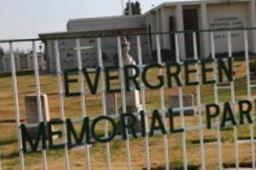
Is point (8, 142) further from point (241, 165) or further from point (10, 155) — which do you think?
point (241, 165)

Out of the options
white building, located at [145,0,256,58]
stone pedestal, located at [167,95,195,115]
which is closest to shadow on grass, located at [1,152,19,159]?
stone pedestal, located at [167,95,195,115]

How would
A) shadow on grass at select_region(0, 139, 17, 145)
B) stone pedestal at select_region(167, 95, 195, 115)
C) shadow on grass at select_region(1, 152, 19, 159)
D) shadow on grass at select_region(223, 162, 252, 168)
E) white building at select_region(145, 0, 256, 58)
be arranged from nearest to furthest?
1. shadow on grass at select_region(223, 162, 252, 168)
2. shadow on grass at select_region(1, 152, 19, 159)
3. shadow on grass at select_region(0, 139, 17, 145)
4. stone pedestal at select_region(167, 95, 195, 115)
5. white building at select_region(145, 0, 256, 58)

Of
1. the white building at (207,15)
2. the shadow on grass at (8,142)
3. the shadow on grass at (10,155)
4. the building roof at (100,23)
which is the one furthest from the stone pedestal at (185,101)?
the building roof at (100,23)

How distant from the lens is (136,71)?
19.1ft

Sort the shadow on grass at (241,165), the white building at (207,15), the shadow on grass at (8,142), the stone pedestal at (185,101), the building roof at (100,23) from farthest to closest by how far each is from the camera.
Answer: the building roof at (100,23)
the white building at (207,15)
the stone pedestal at (185,101)
the shadow on grass at (8,142)
the shadow on grass at (241,165)

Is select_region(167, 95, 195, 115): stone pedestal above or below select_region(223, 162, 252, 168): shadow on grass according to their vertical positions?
above

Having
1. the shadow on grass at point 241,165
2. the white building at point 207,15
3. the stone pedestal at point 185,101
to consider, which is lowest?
the shadow on grass at point 241,165

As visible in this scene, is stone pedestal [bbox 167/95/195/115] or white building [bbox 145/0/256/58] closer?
stone pedestal [bbox 167/95/195/115]

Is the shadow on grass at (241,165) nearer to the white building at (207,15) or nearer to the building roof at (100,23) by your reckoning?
the white building at (207,15)

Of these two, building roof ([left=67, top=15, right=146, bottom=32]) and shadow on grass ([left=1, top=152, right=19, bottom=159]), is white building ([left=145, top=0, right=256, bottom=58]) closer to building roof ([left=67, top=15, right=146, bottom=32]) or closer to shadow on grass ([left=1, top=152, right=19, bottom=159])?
building roof ([left=67, top=15, right=146, bottom=32])

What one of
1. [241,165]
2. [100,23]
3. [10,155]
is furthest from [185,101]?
[100,23]

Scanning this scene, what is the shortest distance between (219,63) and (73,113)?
11.3 m

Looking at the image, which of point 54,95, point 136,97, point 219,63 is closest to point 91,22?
point 54,95

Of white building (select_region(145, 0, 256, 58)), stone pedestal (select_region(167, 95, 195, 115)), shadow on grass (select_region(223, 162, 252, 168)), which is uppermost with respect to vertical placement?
white building (select_region(145, 0, 256, 58))
